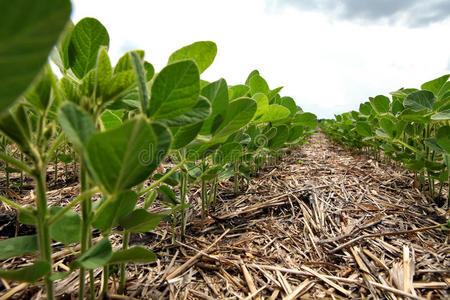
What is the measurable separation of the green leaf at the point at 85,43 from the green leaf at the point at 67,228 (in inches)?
10.8

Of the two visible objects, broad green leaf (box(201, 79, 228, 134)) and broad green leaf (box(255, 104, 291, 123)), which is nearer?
broad green leaf (box(201, 79, 228, 134))

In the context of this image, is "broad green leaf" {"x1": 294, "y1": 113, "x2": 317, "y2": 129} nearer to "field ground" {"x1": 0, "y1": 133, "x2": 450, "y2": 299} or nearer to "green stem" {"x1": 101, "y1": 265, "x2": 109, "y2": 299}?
"field ground" {"x1": 0, "y1": 133, "x2": 450, "y2": 299}

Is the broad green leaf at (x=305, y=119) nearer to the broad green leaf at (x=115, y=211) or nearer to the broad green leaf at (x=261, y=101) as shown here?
the broad green leaf at (x=261, y=101)

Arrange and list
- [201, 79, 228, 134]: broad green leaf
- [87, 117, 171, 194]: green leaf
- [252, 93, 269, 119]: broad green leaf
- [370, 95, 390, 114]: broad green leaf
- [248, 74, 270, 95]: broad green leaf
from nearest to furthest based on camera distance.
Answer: [87, 117, 171, 194]: green leaf, [201, 79, 228, 134]: broad green leaf, [252, 93, 269, 119]: broad green leaf, [248, 74, 270, 95]: broad green leaf, [370, 95, 390, 114]: broad green leaf

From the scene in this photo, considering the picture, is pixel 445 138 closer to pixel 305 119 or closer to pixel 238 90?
pixel 238 90

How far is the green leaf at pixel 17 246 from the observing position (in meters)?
0.56

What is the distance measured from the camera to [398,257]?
3.80 feet

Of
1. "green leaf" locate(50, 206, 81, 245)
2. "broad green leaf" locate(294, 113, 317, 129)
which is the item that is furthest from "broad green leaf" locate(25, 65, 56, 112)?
"broad green leaf" locate(294, 113, 317, 129)

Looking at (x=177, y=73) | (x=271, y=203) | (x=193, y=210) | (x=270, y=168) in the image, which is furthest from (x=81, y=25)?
(x=270, y=168)

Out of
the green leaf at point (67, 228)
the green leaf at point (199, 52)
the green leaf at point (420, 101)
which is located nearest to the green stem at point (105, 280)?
the green leaf at point (67, 228)

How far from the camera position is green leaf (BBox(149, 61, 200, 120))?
516mm

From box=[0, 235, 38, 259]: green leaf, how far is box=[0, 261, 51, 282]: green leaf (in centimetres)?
9

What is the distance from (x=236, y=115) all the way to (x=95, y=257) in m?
0.44

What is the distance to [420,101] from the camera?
4.97 ft
